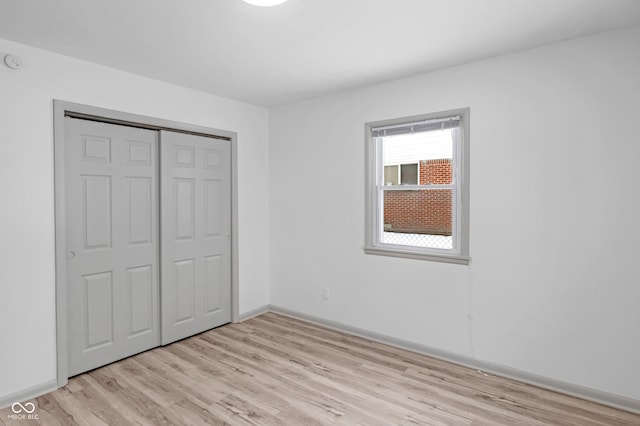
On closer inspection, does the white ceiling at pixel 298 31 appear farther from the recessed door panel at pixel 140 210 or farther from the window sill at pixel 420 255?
the window sill at pixel 420 255

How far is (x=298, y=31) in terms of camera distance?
2.42m

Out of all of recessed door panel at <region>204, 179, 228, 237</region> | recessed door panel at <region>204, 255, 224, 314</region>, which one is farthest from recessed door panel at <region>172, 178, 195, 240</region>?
recessed door panel at <region>204, 255, 224, 314</region>

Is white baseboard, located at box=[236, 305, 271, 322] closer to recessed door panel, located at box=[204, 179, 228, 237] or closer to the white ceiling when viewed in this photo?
recessed door panel, located at box=[204, 179, 228, 237]

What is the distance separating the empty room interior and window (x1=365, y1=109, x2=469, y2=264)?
0.02m

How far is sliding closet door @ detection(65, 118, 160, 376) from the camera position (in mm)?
2885

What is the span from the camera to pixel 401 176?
3.55m

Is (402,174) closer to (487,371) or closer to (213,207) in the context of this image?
(487,371)

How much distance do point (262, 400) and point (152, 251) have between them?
176 cm

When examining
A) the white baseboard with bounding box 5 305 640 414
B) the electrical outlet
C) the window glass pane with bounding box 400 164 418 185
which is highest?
the window glass pane with bounding box 400 164 418 185

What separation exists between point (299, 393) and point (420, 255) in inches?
62.5

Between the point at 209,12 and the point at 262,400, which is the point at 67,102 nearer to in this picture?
the point at 209,12

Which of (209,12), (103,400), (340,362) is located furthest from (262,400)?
(209,12)

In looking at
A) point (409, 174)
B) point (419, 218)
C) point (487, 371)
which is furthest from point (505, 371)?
point (409, 174)

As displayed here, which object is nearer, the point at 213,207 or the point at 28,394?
the point at 28,394
